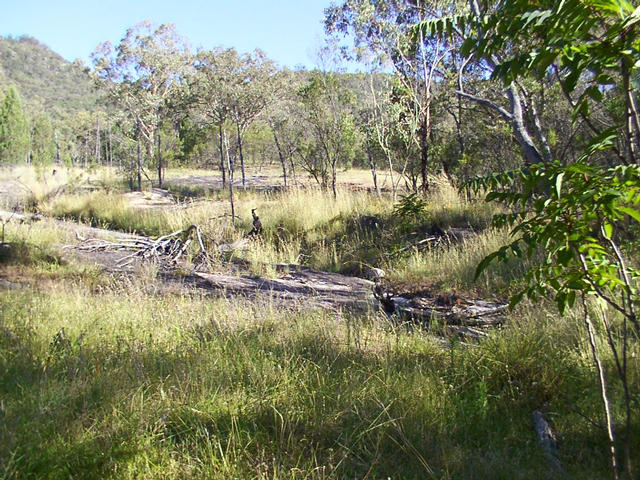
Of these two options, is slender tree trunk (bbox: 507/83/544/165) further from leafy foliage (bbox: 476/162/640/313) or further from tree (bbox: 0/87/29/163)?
tree (bbox: 0/87/29/163)

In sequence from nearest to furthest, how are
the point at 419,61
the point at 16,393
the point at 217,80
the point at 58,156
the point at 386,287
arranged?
the point at 16,393
the point at 386,287
the point at 217,80
the point at 419,61
the point at 58,156

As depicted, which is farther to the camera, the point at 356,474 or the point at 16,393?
the point at 16,393

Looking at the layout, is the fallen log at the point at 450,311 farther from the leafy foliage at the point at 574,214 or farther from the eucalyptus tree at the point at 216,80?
the eucalyptus tree at the point at 216,80

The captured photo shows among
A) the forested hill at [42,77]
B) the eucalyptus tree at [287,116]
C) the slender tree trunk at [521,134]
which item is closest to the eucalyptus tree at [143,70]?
the eucalyptus tree at [287,116]

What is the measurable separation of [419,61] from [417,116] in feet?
7.67

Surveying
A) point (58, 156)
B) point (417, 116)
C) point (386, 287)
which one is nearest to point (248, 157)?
point (58, 156)

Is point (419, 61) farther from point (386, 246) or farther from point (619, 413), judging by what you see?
point (619, 413)

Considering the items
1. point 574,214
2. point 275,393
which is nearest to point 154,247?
point 275,393

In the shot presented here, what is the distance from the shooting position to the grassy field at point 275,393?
2.47 meters

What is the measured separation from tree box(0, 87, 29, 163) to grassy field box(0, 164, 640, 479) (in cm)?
3588

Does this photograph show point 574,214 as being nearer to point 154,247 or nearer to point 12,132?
point 154,247

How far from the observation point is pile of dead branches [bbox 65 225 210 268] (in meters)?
8.16

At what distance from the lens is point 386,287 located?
704cm

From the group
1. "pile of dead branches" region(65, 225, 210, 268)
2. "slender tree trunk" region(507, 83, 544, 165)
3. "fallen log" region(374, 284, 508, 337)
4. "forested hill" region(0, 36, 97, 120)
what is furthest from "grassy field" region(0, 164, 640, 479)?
"forested hill" region(0, 36, 97, 120)
